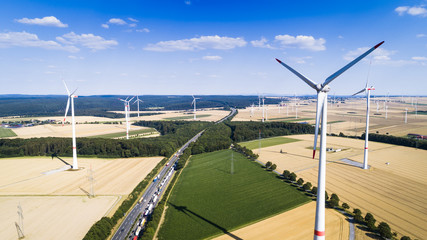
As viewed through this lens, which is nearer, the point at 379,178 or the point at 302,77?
the point at 302,77

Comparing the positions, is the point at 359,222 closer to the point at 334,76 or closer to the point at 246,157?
the point at 334,76

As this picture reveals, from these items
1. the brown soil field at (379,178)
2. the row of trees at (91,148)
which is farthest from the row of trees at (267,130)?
the row of trees at (91,148)

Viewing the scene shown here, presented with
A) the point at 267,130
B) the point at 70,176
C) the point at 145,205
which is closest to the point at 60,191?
the point at 70,176

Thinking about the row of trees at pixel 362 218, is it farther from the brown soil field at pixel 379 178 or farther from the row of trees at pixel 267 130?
the row of trees at pixel 267 130

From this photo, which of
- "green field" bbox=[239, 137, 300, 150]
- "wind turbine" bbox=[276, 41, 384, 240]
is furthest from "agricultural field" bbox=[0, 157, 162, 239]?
"green field" bbox=[239, 137, 300, 150]

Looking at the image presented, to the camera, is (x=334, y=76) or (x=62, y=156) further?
(x=62, y=156)

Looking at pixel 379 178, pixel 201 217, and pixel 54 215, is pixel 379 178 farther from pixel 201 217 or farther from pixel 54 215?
pixel 54 215

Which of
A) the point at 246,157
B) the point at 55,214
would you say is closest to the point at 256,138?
the point at 246,157
